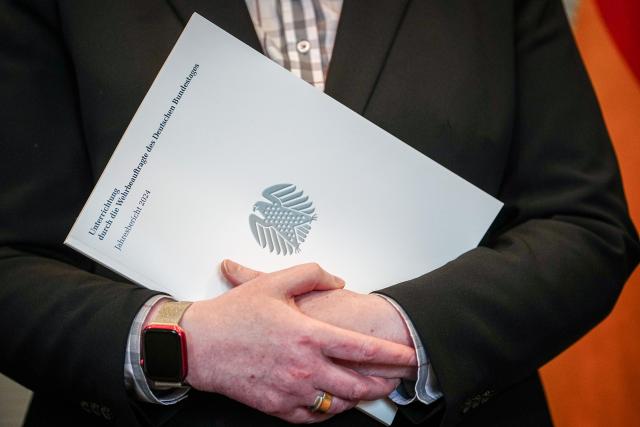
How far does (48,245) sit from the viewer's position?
972 millimetres

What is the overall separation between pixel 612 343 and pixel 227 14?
3.61 feet

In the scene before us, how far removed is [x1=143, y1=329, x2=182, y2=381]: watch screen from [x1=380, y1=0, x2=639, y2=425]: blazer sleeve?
267mm

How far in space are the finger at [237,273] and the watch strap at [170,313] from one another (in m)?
0.06

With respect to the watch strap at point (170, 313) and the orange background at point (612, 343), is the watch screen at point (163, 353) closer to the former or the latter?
the watch strap at point (170, 313)

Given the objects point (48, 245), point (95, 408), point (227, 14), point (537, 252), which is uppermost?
point (227, 14)

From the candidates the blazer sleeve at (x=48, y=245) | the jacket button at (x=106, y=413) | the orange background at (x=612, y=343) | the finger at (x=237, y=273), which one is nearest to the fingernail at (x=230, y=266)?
the finger at (x=237, y=273)

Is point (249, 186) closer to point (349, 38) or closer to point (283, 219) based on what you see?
point (283, 219)

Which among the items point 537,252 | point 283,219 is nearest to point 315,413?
point 283,219

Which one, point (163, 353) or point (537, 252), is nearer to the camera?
point (163, 353)

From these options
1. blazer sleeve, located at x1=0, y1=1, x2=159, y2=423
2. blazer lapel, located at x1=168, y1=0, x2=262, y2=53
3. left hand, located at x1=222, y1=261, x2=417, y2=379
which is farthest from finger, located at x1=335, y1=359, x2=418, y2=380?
blazer lapel, located at x1=168, y1=0, x2=262, y2=53

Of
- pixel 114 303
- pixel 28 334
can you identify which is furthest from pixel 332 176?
pixel 28 334

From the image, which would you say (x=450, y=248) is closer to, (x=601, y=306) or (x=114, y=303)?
(x=601, y=306)

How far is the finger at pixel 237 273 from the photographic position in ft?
2.80

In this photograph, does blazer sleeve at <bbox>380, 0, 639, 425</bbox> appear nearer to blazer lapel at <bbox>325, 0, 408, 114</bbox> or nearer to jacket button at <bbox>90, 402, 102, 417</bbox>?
blazer lapel at <bbox>325, 0, 408, 114</bbox>
